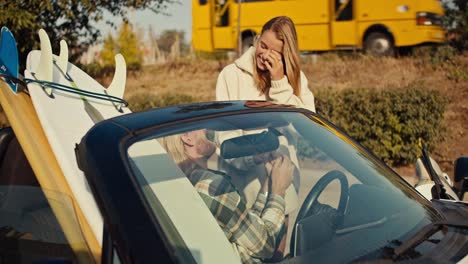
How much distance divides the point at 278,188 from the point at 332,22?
14326mm

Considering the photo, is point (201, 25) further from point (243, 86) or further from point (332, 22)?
point (243, 86)

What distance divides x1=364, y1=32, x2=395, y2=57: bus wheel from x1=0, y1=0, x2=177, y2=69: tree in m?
5.62

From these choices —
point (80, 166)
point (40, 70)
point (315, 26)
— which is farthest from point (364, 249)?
point (315, 26)

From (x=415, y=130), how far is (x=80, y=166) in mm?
6868

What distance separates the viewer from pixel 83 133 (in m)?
2.22

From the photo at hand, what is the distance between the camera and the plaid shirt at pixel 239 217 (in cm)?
215

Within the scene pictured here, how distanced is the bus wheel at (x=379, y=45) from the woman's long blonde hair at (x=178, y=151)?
13.5m

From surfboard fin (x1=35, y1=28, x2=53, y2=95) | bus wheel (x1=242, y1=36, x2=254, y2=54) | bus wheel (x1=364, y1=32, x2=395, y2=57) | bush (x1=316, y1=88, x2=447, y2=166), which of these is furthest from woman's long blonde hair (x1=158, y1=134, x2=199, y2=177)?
bus wheel (x1=242, y1=36, x2=254, y2=54)

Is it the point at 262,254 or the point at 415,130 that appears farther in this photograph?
the point at 415,130

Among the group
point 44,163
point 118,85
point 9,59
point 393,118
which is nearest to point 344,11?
point 393,118

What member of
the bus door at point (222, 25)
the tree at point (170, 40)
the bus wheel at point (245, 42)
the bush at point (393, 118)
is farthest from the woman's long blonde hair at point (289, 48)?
the tree at point (170, 40)

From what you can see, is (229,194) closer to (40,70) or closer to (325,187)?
(325,187)

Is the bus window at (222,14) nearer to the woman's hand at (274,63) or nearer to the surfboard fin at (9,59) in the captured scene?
the woman's hand at (274,63)

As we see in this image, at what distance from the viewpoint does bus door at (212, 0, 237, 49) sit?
60.1ft
